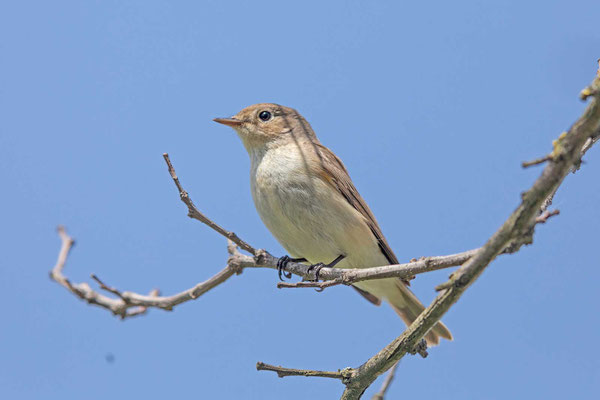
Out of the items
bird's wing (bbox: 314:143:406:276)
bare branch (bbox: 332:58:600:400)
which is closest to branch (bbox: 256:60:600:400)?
bare branch (bbox: 332:58:600:400)

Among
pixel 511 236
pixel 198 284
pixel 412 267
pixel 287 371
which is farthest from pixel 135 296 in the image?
pixel 511 236

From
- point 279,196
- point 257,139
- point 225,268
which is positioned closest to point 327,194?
point 279,196

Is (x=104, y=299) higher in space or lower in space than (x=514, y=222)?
higher

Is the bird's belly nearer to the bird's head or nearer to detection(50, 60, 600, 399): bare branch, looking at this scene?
detection(50, 60, 600, 399): bare branch

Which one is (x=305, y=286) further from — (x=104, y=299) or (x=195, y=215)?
(x=104, y=299)

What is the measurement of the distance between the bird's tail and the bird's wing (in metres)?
0.32

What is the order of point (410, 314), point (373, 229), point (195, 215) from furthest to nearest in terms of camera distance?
point (410, 314), point (373, 229), point (195, 215)

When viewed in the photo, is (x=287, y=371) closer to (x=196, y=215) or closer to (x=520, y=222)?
(x=196, y=215)

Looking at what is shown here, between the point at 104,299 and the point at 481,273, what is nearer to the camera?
the point at 481,273

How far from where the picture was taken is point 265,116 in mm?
6574

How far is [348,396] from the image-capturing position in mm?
3602

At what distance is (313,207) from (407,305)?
163cm

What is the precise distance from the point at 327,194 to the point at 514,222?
321 centimetres

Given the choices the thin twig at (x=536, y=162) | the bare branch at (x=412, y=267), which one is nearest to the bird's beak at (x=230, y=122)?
the bare branch at (x=412, y=267)
